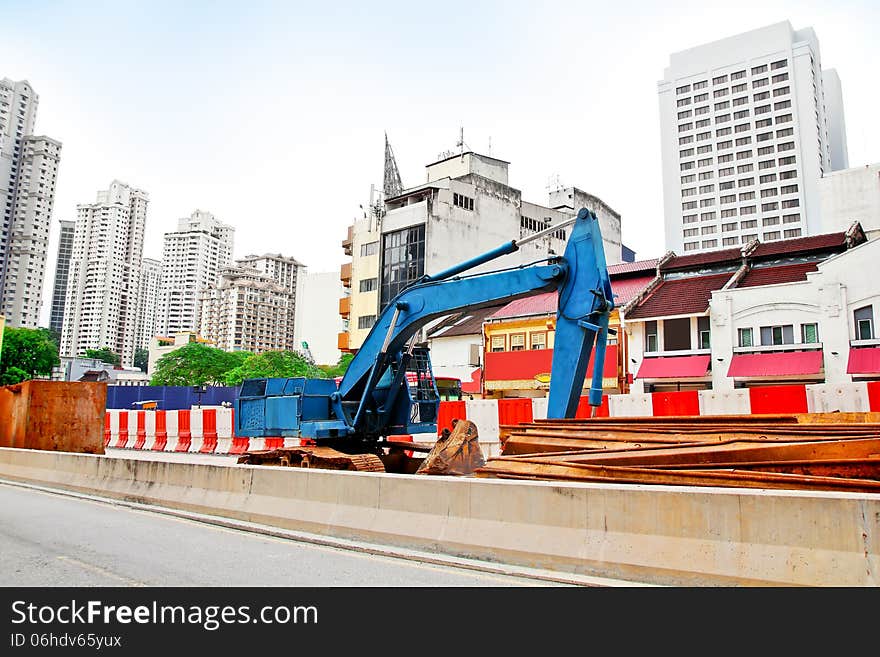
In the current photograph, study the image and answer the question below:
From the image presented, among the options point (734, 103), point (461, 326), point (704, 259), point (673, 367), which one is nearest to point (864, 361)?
point (673, 367)

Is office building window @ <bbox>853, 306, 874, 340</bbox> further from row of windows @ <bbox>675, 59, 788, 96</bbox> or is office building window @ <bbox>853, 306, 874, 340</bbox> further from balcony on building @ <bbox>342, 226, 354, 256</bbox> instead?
row of windows @ <bbox>675, 59, 788, 96</bbox>

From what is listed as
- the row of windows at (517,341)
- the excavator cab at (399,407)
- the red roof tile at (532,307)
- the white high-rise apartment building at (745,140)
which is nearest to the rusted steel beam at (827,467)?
the excavator cab at (399,407)

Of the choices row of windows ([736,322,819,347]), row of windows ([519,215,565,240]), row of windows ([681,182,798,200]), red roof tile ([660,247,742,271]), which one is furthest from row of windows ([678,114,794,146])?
row of windows ([736,322,819,347])

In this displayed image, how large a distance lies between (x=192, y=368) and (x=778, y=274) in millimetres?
87906

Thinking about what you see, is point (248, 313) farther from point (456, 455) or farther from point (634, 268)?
point (456, 455)

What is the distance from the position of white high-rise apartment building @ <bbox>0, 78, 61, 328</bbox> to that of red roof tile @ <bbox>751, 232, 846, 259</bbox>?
154 meters

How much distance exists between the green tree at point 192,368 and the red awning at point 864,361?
90262 millimetres

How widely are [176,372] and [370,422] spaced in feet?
310

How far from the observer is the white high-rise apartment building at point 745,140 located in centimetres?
10269

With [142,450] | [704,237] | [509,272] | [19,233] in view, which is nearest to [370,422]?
[509,272]

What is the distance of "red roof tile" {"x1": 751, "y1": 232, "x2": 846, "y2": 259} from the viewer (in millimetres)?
33281
